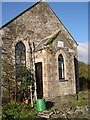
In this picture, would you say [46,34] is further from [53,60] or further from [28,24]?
[53,60]

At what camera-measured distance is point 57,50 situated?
58.3 feet

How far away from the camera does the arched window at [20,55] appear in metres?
17.2

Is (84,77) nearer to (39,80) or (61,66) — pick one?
(61,66)

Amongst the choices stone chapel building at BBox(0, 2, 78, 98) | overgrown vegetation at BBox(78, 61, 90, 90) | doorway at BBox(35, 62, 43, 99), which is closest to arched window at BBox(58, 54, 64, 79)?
stone chapel building at BBox(0, 2, 78, 98)

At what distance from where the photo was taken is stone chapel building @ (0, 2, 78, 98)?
54.9 ft

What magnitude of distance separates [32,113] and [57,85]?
5194mm

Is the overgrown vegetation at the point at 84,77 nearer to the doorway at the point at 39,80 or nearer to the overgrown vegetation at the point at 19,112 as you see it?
the doorway at the point at 39,80

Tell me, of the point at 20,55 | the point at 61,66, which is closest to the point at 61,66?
the point at 61,66

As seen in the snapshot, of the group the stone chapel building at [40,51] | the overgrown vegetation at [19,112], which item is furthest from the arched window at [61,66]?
the overgrown vegetation at [19,112]

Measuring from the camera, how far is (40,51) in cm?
1753

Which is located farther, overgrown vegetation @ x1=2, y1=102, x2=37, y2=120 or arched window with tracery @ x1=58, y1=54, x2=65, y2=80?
arched window with tracery @ x1=58, y1=54, x2=65, y2=80

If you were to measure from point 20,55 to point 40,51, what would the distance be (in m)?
1.73

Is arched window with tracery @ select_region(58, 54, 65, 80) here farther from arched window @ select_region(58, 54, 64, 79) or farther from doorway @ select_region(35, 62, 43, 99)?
doorway @ select_region(35, 62, 43, 99)

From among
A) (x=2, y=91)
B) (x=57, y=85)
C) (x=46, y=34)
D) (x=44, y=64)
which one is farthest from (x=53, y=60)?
(x=2, y=91)
